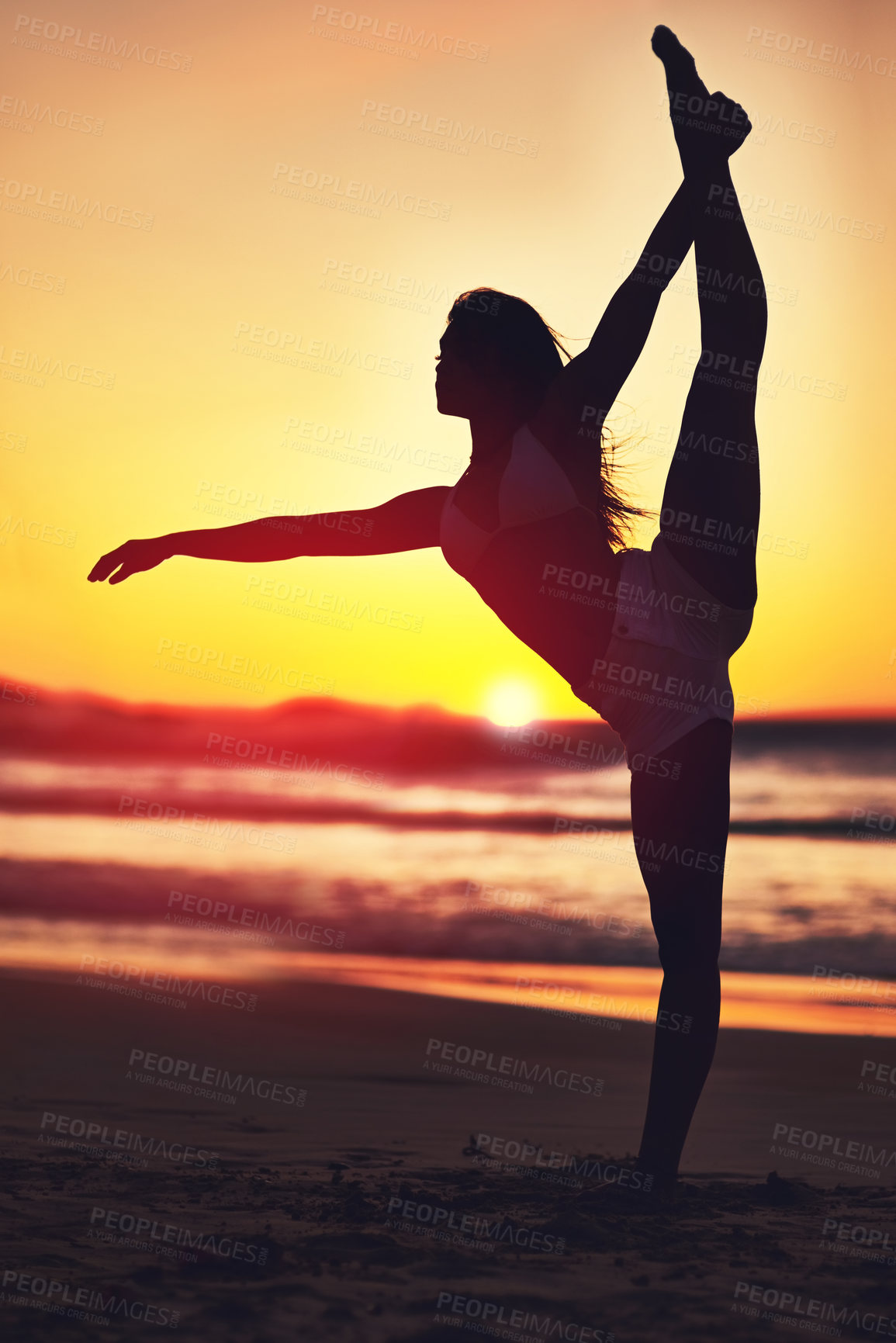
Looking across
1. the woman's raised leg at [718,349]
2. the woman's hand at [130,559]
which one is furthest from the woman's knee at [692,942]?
the woman's hand at [130,559]

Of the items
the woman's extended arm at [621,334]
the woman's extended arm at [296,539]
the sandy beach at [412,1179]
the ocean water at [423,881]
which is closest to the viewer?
the sandy beach at [412,1179]

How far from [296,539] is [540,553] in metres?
1.01

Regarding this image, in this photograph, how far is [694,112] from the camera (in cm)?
318

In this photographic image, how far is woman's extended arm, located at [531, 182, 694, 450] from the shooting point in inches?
123

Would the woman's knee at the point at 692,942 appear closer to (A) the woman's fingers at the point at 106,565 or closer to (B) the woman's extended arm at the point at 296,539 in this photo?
(B) the woman's extended arm at the point at 296,539

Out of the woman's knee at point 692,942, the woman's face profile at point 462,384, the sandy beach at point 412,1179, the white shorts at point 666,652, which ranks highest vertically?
the woman's face profile at point 462,384

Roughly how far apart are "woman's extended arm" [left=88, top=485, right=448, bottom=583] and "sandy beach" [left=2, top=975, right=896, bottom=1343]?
6.69 feet

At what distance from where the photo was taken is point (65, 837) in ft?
34.1

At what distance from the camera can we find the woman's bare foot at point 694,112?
318cm

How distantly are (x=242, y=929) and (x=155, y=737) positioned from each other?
17.9 ft

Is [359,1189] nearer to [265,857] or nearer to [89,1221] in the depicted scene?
[89,1221]

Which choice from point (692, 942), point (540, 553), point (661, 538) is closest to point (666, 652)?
point (661, 538)

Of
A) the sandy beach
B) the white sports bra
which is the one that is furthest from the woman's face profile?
the sandy beach

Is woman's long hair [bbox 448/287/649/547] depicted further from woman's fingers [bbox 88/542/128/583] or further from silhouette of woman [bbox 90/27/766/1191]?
woman's fingers [bbox 88/542/128/583]
